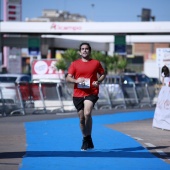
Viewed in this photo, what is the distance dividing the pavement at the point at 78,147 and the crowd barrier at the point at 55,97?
584 centimetres

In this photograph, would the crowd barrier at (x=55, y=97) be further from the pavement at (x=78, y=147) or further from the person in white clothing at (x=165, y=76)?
the pavement at (x=78, y=147)

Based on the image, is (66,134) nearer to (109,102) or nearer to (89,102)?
(89,102)

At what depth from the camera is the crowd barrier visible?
26.2m

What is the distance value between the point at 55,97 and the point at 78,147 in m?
15.0

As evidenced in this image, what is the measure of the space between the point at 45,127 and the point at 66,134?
2.71 meters

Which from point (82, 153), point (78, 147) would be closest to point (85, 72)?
point (82, 153)

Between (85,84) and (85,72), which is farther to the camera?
(85,72)

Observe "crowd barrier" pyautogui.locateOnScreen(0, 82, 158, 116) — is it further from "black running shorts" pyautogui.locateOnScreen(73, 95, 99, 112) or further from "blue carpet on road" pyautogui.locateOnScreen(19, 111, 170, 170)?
"black running shorts" pyautogui.locateOnScreen(73, 95, 99, 112)

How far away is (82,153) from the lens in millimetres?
12266

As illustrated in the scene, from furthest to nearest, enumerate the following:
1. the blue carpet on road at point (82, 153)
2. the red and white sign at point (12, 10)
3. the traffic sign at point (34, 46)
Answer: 1. the red and white sign at point (12, 10)
2. the traffic sign at point (34, 46)
3. the blue carpet on road at point (82, 153)

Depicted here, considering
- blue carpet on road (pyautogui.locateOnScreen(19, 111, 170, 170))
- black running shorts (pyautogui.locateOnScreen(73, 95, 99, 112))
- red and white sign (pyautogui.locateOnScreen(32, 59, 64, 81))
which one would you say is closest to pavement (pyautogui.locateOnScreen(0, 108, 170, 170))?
blue carpet on road (pyautogui.locateOnScreen(19, 111, 170, 170))

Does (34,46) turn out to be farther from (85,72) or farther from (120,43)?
(85,72)

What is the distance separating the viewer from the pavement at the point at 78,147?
428 inches

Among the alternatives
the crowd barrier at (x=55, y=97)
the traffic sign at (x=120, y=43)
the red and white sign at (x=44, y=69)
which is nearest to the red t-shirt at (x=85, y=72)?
the crowd barrier at (x=55, y=97)
